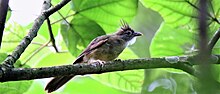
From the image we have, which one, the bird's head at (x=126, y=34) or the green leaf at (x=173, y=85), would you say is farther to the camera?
the bird's head at (x=126, y=34)

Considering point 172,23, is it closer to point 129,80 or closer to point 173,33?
point 173,33

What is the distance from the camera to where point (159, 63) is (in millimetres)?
790

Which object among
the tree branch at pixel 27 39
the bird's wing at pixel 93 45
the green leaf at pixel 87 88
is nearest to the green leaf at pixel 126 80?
the bird's wing at pixel 93 45

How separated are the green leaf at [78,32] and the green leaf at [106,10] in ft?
0.08

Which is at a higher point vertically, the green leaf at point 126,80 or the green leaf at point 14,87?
the green leaf at point 14,87

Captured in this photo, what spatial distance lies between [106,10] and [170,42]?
0.80 feet

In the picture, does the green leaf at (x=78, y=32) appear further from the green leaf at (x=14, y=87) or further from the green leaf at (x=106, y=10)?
the green leaf at (x=14, y=87)

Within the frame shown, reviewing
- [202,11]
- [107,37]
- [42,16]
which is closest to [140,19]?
[107,37]

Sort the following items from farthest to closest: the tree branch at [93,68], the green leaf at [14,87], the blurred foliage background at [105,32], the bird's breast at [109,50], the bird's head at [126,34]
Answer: the bird's head at [126,34], the bird's breast at [109,50], the blurred foliage background at [105,32], the green leaf at [14,87], the tree branch at [93,68]

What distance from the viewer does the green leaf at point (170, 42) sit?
1235 mm

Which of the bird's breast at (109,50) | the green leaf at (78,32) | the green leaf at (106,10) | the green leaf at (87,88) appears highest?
the green leaf at (106,10)

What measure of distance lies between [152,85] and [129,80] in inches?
4.7

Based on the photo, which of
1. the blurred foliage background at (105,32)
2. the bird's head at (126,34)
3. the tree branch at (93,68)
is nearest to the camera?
the tree branch at (93,68)

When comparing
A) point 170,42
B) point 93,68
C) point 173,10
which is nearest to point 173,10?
point 173,10
